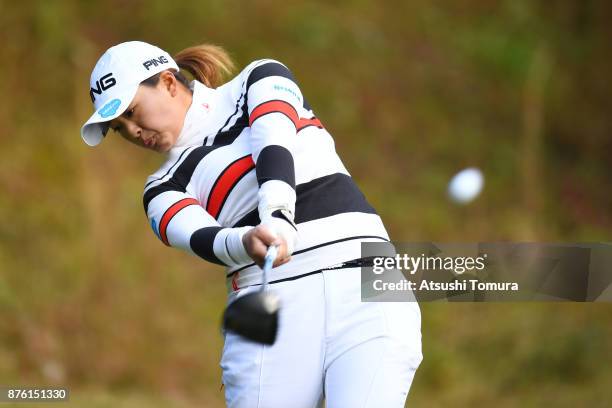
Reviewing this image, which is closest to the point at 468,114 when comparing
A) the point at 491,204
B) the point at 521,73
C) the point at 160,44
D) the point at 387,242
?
the point at 521,73

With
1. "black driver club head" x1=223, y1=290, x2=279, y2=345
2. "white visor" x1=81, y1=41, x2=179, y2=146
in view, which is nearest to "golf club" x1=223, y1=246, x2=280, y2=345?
"black driver club head" x1=223, y1=290, x2=279, y2=345

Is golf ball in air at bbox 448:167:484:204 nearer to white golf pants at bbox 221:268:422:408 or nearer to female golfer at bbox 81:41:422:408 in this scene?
female golfer at bbox 81:41:422:408

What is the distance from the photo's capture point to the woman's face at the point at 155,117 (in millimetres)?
3094

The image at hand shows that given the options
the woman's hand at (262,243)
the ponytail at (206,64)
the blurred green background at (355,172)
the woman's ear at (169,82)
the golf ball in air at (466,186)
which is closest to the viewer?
the woman's hand at (262,243)

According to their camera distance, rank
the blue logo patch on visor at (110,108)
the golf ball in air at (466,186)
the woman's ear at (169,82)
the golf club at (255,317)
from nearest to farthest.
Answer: the golf club at (255,317) < the blue logo patch on visor at (110,108) < the woman's ear at (169,82) < the golf ball in air at (466,186)

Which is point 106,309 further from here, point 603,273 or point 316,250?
point 316,250

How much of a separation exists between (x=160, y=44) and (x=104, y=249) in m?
2.65

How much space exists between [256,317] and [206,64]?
121cm

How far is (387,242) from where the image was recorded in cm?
301

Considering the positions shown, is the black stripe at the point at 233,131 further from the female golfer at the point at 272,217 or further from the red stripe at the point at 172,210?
the red stripe at the point at 172,210

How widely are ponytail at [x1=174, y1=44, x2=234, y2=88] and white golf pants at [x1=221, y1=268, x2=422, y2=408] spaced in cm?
89

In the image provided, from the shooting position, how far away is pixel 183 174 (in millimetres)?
3062

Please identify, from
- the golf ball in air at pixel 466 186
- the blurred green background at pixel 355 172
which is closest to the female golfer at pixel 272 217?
the blurred green background at pixel 355 172

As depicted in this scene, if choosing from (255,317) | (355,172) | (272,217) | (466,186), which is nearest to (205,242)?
(272,217)
